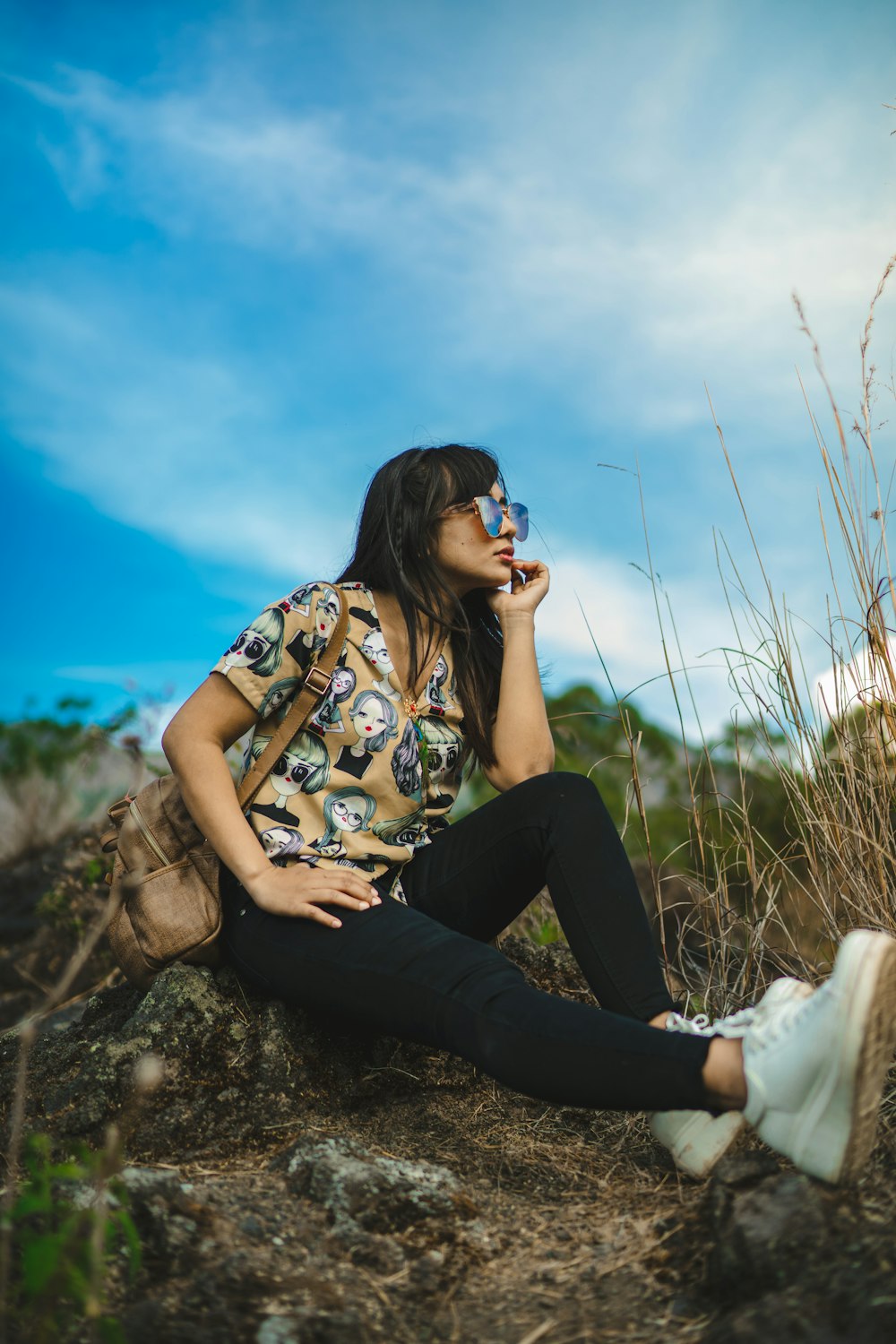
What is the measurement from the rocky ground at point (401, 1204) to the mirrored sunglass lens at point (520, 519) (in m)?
1.19

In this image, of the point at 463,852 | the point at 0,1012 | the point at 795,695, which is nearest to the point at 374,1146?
the point at 463,852

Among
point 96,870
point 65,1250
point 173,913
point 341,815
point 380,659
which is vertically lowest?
point 65,1250

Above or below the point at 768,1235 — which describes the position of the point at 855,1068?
above

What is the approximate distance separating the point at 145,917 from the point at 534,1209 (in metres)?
0.92

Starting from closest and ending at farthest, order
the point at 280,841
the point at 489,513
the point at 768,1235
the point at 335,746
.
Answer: the point at 768,1235
the point at 280,841
the point at 335,746
the point at 489,513

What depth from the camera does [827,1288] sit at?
3.88 ft

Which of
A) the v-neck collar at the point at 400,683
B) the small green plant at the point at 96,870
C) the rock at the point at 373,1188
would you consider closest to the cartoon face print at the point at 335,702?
the v-neck collar at the point at 400,683

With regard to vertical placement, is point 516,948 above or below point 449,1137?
above

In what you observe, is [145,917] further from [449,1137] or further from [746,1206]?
[746,1206]

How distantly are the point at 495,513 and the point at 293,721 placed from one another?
68 centimetres

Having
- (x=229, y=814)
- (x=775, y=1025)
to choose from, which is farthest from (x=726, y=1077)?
(x=229, y=814)

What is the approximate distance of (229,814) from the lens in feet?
6.25

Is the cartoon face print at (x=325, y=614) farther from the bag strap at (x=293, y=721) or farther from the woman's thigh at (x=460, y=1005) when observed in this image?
the woman's thigh at (x=460, y=1005)

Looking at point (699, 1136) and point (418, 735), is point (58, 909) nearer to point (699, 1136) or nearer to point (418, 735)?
point (418, 735)
